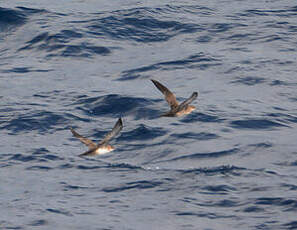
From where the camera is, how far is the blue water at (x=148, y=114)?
17391 mm

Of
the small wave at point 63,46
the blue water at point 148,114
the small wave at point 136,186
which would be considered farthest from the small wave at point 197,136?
the small wave at point 63,46

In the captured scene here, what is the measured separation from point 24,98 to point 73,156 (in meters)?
5.08

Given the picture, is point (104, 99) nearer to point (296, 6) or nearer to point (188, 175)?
point (188, 175)

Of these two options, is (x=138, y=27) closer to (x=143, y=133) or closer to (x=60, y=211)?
(x=143, y=133)

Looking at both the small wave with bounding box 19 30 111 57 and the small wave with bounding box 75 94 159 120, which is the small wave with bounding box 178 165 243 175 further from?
the small wave with bounding box 19 30 111 57

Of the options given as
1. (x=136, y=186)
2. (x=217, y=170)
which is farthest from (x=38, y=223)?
(x=217, y=170)

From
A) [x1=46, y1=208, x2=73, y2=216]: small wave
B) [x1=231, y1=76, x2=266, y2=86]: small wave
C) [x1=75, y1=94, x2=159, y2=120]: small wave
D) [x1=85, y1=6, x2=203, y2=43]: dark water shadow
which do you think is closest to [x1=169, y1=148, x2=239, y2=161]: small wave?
[x1=75, y1=94, x2=159, y2=120]: small wave

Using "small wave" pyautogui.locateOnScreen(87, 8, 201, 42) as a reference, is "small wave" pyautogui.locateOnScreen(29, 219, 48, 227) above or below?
below

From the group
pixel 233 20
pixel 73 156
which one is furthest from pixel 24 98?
pixel 233 20

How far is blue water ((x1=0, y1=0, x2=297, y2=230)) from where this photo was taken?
57.1ft

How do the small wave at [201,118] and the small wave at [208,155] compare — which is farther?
the small wave at [201,118]

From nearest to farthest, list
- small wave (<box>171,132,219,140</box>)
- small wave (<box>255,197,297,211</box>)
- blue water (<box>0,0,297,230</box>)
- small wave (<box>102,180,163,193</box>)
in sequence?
1. small wave (<box>255,197,297,211</box>)
2. blue water (<box>0,0,297,230</box>)
3. small wave (<box>102,180,163,193</box>)
4. small wave (<box>171,132,219,140</box>)

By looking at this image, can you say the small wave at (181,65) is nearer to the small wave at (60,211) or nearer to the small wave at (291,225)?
the small wave at (60,211)

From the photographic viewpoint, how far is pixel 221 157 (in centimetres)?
2017
